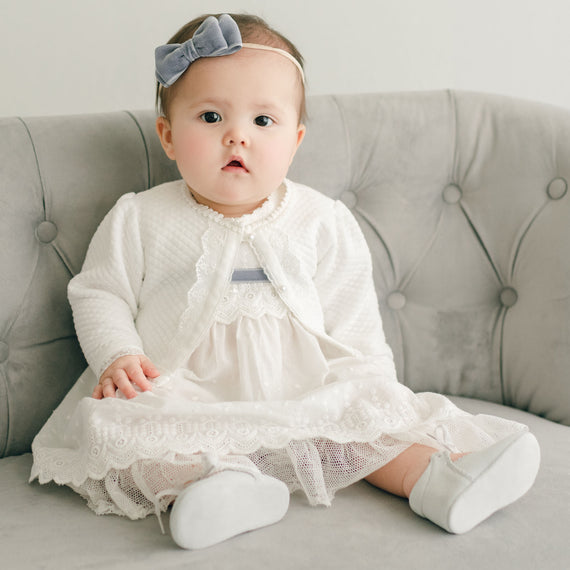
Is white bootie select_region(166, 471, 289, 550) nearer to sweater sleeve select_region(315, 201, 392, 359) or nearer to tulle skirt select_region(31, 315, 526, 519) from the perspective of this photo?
tulle skirt select_region(31, 315, 526, 519)

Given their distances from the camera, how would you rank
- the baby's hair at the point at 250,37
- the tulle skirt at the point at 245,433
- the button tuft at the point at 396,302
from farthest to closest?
1. the button tuft at the point at 396,302
2. the baby's hair at the point at 250,37
3. the tulle skirt at the point at 245,433

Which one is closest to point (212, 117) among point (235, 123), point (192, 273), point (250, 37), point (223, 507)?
point (235, 123)

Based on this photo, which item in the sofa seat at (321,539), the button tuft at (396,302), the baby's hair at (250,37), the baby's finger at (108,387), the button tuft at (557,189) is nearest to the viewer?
the sofa seat at (321,539)

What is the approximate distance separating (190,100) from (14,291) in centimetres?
47

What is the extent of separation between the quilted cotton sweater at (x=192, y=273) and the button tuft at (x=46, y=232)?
10 cm

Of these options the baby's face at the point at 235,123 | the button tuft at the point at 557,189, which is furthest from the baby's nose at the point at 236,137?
the button tuft at the point at 557,189

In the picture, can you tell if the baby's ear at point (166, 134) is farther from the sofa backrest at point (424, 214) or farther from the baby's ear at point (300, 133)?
the baby's ear at point (300, 133)

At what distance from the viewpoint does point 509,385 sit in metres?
1.43

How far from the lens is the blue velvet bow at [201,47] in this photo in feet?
3.78

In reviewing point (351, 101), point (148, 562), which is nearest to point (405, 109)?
point (351, 101)

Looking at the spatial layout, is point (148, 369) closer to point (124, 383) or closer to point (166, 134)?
point (124, 383)

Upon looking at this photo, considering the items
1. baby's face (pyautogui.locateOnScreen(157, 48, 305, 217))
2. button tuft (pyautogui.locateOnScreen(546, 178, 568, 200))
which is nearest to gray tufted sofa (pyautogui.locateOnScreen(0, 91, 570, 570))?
button tuft (pyautogui.locateOnScreen(546, 178, 568, 200))

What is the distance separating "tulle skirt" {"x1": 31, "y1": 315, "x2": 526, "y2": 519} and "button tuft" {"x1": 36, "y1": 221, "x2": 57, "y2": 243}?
0.36 metres

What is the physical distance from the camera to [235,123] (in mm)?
1186
